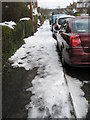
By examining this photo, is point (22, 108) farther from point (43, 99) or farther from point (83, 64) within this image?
point (83, 64)

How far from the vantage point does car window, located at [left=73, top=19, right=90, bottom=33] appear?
15.6 feet

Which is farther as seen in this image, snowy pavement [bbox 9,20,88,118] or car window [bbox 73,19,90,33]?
car window [bbox 73,19,90,33]

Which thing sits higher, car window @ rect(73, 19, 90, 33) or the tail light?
car window @ rect(73, 19, 90, 33)

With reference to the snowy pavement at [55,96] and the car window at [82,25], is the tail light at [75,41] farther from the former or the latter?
the snowy pavement at [55,96]

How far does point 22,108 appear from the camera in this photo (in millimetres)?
3188

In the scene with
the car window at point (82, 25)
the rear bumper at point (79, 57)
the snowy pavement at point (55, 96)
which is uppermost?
the car window at point (82, 25)

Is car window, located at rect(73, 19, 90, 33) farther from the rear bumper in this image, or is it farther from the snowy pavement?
the snowy pavement

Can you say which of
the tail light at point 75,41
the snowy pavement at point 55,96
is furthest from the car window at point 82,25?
the snowy pavement at point 55,96

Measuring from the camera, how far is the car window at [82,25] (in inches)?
187

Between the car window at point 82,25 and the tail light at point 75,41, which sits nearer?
the tail light at point 75,41

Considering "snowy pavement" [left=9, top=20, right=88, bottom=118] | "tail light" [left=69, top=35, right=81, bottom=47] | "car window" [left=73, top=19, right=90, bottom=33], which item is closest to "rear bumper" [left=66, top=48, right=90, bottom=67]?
"tail light" [left=69, top=35, right=81, bottom=47]

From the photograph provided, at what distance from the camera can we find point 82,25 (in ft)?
16.3

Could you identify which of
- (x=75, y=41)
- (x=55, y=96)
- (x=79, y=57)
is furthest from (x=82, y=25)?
(x=55, y=96)

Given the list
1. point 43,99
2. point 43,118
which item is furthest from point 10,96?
point 43,118
